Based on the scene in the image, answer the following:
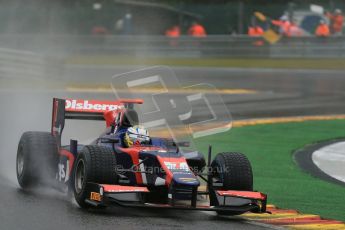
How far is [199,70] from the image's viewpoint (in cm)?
3144

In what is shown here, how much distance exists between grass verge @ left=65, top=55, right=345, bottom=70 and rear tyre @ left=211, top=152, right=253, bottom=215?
2086 centimetres

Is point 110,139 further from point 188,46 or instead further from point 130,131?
point 188,46

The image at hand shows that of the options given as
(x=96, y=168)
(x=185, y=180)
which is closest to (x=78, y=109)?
(x=96, y=168)

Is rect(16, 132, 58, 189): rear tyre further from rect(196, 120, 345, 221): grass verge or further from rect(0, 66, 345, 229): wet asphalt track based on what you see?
rect(196, 120, 345, 221): grass verge

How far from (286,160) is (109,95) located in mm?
10465

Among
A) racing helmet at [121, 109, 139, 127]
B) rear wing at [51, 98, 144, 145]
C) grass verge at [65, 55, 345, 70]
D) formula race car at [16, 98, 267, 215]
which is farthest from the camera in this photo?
grass verge at [65, 55, 345, 70]

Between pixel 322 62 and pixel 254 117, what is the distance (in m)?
12.0

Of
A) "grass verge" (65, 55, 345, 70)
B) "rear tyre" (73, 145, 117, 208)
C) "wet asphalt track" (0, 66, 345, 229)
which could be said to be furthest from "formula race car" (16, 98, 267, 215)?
"grass verge" (65, 55, 345, 70)

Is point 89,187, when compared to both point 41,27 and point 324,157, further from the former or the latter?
point 41,27

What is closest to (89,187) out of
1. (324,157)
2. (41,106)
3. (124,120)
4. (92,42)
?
(124,120)

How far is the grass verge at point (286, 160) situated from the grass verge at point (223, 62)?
39.6 ft

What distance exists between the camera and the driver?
1105 cm

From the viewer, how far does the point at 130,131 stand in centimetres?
1107

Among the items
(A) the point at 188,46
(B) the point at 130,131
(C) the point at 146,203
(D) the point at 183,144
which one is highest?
(A) the point at 188,46
